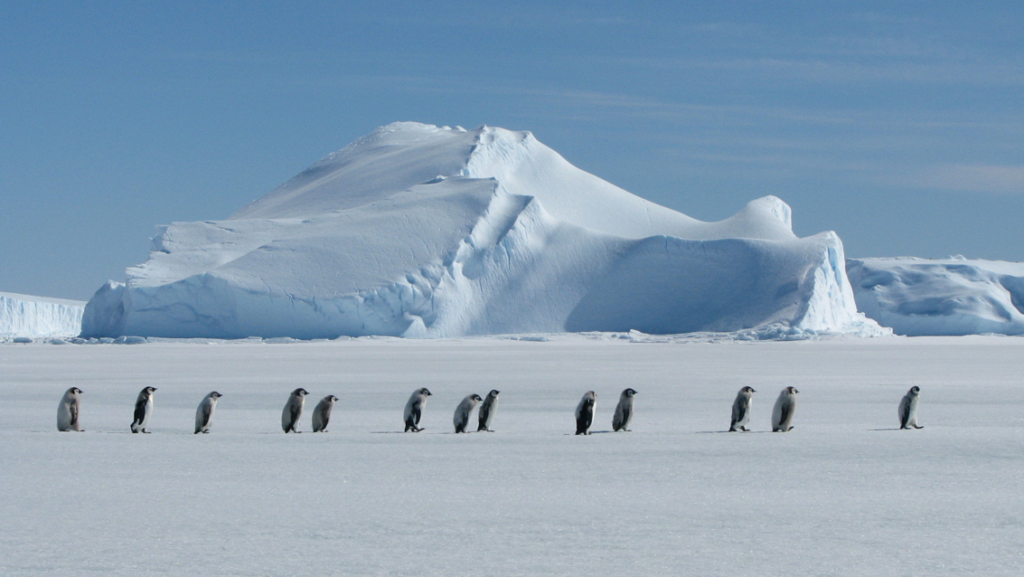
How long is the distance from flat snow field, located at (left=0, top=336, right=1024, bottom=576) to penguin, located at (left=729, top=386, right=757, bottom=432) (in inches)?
7.2

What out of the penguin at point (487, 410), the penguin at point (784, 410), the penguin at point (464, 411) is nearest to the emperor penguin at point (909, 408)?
the penguin at point (784, 410)

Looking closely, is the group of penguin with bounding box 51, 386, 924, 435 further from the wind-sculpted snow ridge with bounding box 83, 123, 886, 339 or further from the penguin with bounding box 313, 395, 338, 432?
the wind-sculpted snow ridge with bounding box 83, 123, 886, 339

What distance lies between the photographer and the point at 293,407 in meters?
7.37

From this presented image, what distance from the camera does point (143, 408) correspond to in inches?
278

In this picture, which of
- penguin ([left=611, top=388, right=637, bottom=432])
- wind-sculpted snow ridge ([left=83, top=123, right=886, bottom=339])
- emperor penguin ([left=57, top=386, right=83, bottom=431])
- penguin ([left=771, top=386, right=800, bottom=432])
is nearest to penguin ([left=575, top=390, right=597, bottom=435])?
penguin ([left=611, top=388, right=637, bottom=432])

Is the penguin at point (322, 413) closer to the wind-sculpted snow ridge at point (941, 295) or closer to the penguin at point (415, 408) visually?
the penguin at point (415, 408)

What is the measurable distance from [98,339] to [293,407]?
2595 centimetres

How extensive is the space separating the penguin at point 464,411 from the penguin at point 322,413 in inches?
35.6

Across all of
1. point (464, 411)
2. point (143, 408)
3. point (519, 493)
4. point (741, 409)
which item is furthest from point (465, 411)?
point (519, 493)

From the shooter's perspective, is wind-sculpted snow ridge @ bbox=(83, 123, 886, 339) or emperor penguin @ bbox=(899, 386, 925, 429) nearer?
emperor penguin @ bbox=(899, 386, 925, 429)

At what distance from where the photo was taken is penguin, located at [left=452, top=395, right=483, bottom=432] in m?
7.36

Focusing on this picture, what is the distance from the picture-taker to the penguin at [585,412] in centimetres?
710

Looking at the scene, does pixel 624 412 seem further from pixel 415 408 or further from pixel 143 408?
pixel 143 408

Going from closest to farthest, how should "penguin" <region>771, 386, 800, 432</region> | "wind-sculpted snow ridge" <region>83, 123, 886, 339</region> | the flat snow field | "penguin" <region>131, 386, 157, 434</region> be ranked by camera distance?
1. the flat snow field
2. "penguin" <region>131, 386, 157, 434</region>
3. "penguin" <region>771, 386, 800, 432</region>
4. "wind-sculpted snow ridge" <region>83, 123, 886, 339</region>
